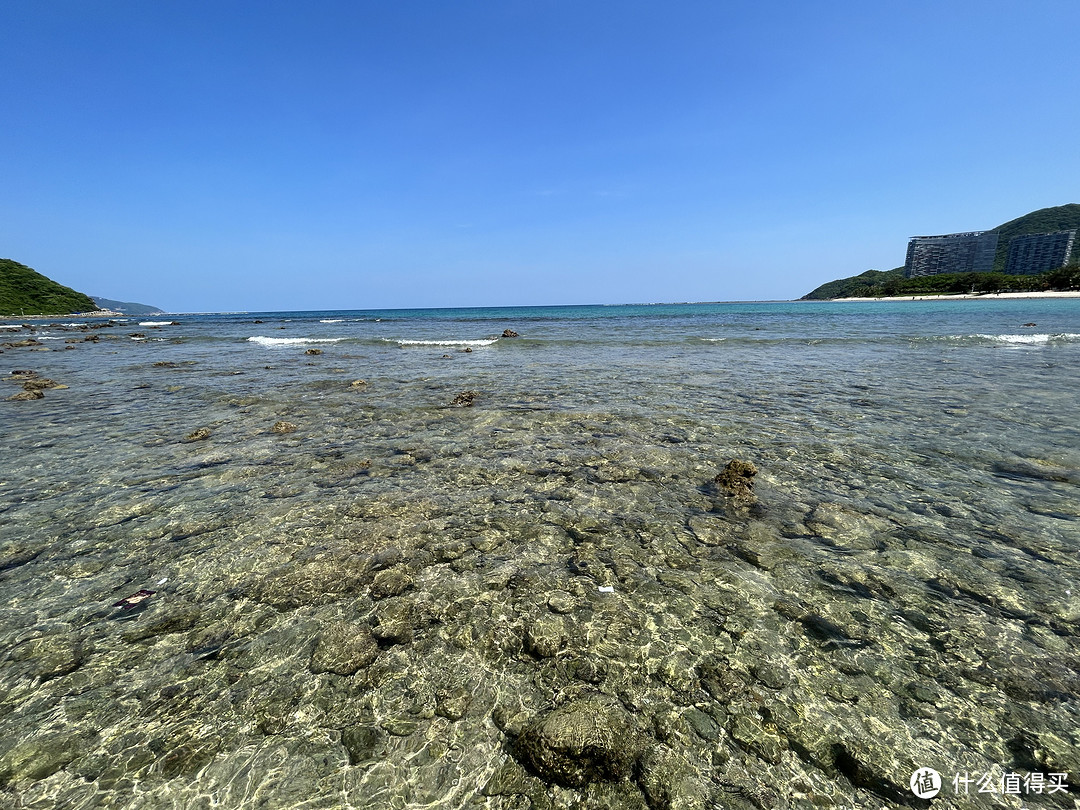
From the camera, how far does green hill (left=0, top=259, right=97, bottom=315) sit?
92.3m

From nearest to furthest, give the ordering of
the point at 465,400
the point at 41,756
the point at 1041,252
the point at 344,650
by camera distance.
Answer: the point at 41,756, the point at 344,650, the point at 465,400, the point at 1041,252

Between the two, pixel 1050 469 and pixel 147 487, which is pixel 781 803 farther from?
pixel 147 487

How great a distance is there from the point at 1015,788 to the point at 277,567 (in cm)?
612

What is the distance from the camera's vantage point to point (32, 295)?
101125 millimetres

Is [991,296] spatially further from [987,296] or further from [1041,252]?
[1041,252]

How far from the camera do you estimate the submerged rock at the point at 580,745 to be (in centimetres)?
272

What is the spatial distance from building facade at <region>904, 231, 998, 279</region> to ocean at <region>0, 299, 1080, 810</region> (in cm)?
23949

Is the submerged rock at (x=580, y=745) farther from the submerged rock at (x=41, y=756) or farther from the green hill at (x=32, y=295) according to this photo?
the green hill at (x=32, y=295)

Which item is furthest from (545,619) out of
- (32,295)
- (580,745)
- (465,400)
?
(32,295)

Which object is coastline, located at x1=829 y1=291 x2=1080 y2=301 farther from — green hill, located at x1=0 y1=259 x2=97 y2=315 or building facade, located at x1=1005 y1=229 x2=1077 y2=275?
green hill, located at x1=0 y1=259 x2=97 y2=315

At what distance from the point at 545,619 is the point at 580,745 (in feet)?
4.05

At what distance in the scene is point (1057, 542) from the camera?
16.3 feet

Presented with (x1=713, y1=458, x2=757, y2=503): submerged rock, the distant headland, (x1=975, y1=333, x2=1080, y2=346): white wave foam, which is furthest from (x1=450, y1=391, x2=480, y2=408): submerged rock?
the distant headland

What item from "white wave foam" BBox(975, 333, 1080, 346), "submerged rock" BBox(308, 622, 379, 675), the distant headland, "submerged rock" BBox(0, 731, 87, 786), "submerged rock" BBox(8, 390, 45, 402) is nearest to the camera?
"submerged rock" BBox(0, 731, 87, 786)
